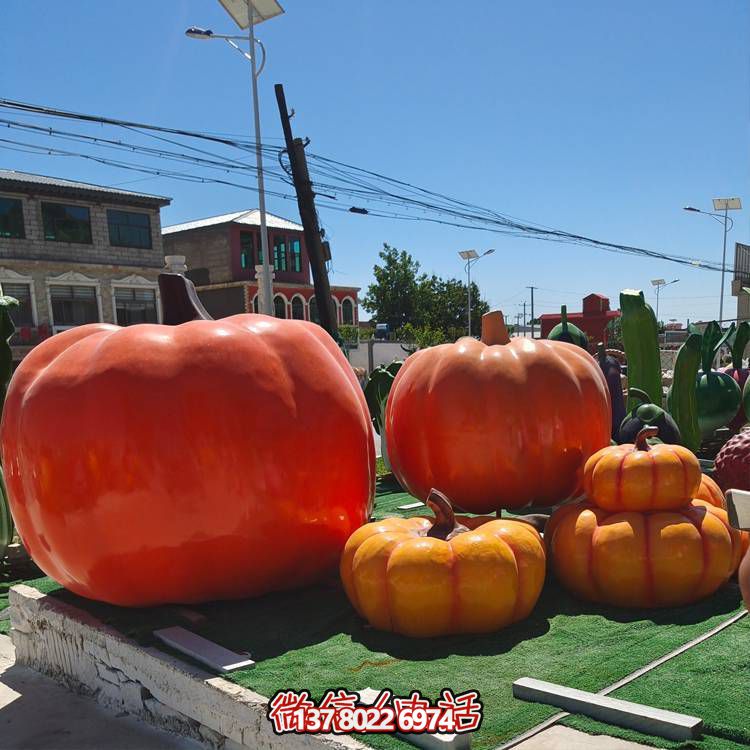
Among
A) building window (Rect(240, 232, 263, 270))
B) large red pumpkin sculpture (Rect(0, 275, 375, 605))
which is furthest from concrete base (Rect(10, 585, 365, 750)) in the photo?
building window (Rect(240, 232, 263, 270))

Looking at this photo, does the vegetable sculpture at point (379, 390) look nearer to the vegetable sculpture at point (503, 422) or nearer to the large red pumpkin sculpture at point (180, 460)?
the vegetable sculpture at point (503, 422)

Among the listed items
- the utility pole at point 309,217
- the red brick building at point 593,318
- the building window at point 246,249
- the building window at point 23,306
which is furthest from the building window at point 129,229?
Answer: the utility pole at point 309,217

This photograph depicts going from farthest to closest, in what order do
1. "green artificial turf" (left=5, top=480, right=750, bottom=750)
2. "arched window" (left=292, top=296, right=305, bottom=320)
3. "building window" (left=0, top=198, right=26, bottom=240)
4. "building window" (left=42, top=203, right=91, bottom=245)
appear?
1. "arched window" (left=292, top=296, right=305, bottom=320)
2. "building window" (left=42, top=203, right=91, bottom=245)
3. "building window" (left=0, top=198, right=26, bottom=240)
4. "green artificial turf" (left=5, top=480, right=750, bottom=750)

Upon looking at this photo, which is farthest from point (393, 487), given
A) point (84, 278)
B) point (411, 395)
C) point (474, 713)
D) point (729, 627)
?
point (84, 278)

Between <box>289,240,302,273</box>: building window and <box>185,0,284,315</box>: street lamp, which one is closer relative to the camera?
<box>185,0,284,315</box>: street lamp

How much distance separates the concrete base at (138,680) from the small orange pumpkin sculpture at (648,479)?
1700 mm

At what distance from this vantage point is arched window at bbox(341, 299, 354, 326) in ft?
147

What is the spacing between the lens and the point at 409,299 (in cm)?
5250

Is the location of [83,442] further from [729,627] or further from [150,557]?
[729,627]

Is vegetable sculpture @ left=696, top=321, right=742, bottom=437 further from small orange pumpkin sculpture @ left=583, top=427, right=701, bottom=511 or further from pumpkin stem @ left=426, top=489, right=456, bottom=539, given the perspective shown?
pumpkin stem @ left=426, top=489, right=456, bottom=539

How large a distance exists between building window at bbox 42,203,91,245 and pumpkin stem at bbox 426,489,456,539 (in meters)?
29.2

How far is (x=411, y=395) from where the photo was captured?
4105 mm

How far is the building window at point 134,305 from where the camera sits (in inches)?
1224

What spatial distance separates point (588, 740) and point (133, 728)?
1.93 meters
